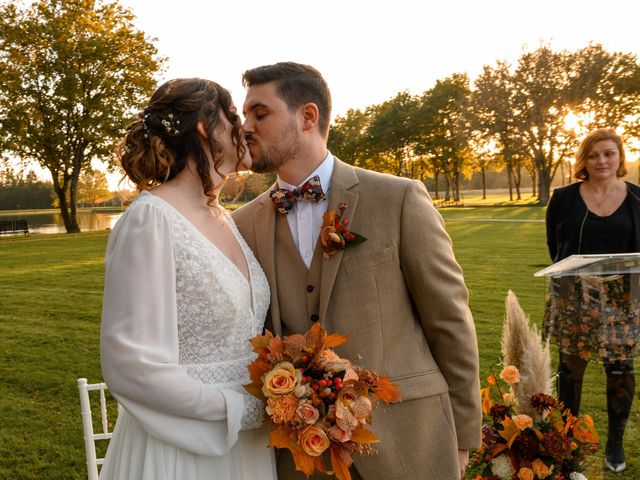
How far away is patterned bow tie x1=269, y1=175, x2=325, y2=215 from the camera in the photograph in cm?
277

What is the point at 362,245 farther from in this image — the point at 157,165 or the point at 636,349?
the point at 636,349

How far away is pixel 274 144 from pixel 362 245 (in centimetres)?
68

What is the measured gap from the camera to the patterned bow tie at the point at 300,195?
109 inches

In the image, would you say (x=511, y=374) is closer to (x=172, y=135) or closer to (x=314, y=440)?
(x=314, y=440)

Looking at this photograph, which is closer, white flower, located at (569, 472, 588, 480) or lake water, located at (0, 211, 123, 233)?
white flower, located at (569, 472, 588, 480)

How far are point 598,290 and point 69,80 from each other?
1308 inches

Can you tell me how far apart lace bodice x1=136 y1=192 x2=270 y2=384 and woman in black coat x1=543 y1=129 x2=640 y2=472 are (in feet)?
7.75

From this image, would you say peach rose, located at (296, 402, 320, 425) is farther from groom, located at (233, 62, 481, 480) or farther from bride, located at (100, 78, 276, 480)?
groom, located at (233, 62, 481, 480)

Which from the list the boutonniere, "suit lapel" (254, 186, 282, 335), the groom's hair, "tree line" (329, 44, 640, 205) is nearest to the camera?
the boutonniere

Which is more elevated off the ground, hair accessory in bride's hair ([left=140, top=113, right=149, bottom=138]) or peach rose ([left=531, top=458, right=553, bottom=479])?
hair accessory in bride's hair ([left=140, top=113, right=149, bottom=138])

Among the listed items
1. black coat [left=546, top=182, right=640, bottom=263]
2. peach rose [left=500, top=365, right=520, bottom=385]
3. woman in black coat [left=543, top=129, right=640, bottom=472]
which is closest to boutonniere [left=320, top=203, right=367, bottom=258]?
peach rose [left=500, top=365, right=520, bottom=385]

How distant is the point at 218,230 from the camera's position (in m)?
2.61

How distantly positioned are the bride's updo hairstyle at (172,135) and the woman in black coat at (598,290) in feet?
8.53

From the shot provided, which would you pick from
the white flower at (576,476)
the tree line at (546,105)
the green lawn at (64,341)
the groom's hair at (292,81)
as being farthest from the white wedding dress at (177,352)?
the tree line at (546,105)
